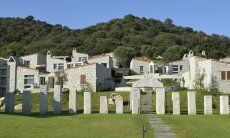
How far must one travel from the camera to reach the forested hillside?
119938 mm

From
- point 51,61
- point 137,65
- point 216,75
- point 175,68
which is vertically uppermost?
point 51,61

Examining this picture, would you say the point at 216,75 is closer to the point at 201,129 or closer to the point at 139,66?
the point at 139,66

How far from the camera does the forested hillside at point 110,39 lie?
11994 centimetres

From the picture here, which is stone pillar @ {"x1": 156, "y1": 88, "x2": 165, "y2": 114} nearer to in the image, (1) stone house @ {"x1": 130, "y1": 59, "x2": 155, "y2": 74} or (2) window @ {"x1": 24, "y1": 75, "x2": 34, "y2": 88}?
(2) window @ {"x1": 24, "y1": 75, "x2": 34, "y2": 88}

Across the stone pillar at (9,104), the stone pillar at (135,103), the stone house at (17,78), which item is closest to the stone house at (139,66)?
the stone house at (17,78)

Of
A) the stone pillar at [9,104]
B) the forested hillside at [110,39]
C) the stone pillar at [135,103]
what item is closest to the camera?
the stone pillar at [135,103]

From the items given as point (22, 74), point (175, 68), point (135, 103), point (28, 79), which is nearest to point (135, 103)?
point (135, 103)

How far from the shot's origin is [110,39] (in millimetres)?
126188

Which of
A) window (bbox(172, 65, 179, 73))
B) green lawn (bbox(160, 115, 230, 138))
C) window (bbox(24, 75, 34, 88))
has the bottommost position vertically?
green lawn (bbox(160, 115, 230, 138))

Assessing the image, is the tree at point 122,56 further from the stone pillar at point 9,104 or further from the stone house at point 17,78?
the stone pillar at point 9,104

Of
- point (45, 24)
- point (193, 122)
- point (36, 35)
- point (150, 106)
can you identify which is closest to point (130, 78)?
point (150, 106)

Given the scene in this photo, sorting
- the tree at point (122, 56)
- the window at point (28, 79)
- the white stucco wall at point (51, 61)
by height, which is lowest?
the window at point (28, 79)

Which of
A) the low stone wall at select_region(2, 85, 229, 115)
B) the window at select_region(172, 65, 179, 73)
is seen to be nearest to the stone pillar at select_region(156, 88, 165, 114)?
the low stone wall at select_region(2, 85, 229, 115)

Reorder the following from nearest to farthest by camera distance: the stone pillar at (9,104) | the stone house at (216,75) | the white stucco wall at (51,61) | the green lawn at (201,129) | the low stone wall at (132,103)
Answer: the green lawn at (201,129)
the low stone wall at (132,103)
the stone pillar at (9,104)
the stone house at (216,75)
the white stucco wall at (51,61)
